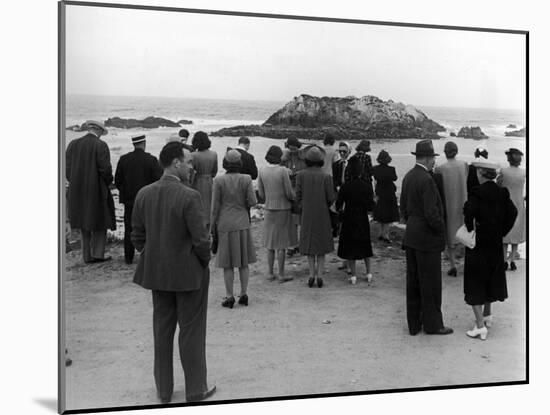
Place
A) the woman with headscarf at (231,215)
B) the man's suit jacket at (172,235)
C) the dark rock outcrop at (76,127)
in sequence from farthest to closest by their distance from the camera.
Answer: the woman with headscarf at (231,215) < the dark rock outcrop at (76,127) < the man's suit jacket at (172,235)

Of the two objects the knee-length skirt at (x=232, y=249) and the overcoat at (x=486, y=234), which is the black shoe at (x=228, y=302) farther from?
the overcoat at (x=486, y=234)

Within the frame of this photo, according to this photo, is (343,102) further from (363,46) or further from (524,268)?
(524,268)

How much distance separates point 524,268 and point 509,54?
5.58 ft

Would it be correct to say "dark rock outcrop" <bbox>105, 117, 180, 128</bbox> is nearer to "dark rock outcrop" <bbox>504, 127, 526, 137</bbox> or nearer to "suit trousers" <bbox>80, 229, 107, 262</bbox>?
"suit trousers" <bbox>80, 229, 107, 262</bbox>

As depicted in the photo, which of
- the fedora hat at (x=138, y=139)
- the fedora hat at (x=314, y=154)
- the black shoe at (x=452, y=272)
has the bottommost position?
the black shoe at (x=452, y=272)

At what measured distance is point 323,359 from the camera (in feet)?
18.7

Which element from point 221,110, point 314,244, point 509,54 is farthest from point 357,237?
point 509,54

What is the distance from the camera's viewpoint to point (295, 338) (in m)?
5.68

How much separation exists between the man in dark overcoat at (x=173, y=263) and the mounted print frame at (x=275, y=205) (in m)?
0.01

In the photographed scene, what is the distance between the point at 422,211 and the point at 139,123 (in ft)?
7.11

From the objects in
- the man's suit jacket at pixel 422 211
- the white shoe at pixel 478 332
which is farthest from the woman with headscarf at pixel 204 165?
the white shoe at pixel 478 332

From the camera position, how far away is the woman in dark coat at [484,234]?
5879 mm

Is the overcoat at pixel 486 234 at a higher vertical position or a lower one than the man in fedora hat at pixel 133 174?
lower

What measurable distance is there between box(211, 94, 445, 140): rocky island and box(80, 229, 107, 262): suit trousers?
107 cm
